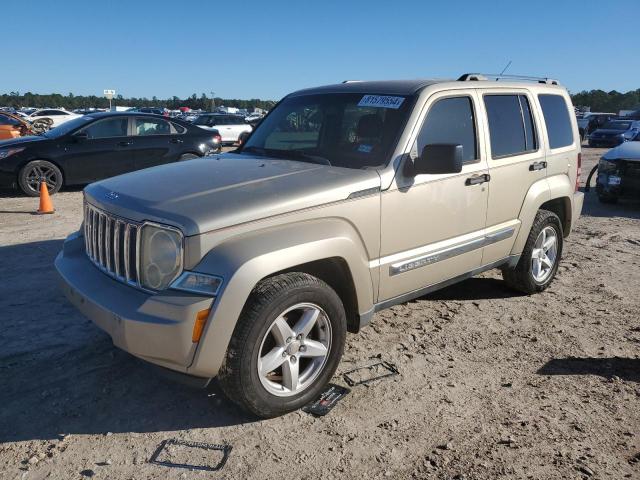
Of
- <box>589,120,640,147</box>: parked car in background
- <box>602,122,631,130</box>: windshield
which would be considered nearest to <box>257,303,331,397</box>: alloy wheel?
<box>589,120,640,147</box>: parked car in background

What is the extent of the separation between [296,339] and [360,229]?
2.62ft

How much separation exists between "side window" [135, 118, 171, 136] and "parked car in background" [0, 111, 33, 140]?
8.44 meters

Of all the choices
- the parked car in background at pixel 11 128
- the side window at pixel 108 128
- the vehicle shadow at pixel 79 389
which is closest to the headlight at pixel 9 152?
the side window at pixel 108 128

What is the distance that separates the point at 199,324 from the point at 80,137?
29.4 ft

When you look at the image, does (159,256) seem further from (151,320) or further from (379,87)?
(379,87)

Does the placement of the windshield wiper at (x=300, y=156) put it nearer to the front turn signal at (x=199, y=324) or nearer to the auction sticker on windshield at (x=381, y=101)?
the auction sticker on windshield at (x=381, y=101)

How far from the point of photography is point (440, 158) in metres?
3.60

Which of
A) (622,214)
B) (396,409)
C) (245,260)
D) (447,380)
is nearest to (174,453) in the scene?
(245,260)

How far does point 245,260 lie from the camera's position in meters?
2.86

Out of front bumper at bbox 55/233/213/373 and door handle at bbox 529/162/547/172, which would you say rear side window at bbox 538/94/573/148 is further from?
front bumper at bbox 55/233/213/373

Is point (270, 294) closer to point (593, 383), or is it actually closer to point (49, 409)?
point (49, 409)

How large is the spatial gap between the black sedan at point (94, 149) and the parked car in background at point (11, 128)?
26.0 feet

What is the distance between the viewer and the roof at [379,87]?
4090 mm

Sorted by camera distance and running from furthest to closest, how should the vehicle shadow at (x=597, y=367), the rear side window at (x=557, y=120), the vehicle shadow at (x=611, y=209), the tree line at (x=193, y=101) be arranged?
the tree line at (x=193, y=101)
the vehicle shadow at (x=611, y=209)
the rear side window at (x=557, y=120)
the vehicle shadow at (x=597, y=367)
